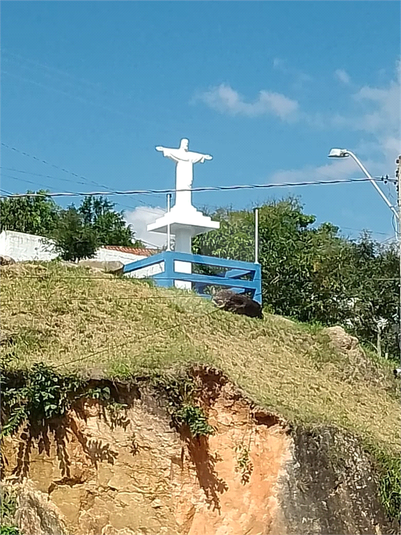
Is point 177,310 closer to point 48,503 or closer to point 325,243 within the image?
point 48,503

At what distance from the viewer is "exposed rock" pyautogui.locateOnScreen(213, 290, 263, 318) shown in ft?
47.4

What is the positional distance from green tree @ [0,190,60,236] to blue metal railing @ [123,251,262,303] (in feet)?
52.5

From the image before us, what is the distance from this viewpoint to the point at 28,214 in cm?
3306

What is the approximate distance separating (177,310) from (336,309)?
8791 mm

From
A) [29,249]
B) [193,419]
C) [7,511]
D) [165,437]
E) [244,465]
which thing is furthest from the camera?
[29,249]

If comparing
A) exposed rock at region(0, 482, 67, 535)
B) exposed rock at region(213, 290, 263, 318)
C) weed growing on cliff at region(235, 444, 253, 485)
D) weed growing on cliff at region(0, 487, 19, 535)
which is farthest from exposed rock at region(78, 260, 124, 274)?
weed growing on cliff at region(0, 487, 19, 535)

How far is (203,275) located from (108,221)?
1710cm

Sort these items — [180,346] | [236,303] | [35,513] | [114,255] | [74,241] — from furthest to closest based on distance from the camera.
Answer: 1. [114,255]
2. [74,241]
3. [236,303]
4. [180,346]
5. [35,513]

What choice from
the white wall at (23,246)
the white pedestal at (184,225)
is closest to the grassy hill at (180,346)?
the white pedestal at (184,225)

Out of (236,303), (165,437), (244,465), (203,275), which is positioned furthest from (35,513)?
(203,275)

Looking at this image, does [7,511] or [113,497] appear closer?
[7,511]

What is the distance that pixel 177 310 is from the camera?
1353 centimetres

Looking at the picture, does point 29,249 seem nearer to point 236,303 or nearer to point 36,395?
point 236,303

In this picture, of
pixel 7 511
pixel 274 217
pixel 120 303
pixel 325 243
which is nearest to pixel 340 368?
pixel 120 303
